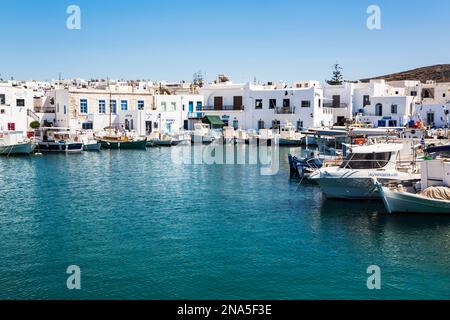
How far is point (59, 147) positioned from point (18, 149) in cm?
379

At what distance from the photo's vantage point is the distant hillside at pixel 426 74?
12228 centimetres

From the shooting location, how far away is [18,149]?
165 ft

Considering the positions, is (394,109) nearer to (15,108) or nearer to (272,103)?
(272,103)

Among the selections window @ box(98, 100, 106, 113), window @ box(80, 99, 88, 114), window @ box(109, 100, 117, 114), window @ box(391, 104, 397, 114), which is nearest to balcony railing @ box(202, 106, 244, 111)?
window @ box(109, 100, 117, 114)

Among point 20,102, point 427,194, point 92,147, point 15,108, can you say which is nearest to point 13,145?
point 92,147

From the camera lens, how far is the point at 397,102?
67250mm

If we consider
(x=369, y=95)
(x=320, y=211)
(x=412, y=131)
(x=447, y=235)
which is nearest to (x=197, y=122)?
(x=369, y=95)

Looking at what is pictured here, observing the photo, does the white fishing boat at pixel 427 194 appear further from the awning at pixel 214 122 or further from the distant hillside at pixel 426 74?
the distant hillside at pixel 426 74

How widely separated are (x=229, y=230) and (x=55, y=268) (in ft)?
22.5

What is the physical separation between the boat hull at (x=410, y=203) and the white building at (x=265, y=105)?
4332 centimetres

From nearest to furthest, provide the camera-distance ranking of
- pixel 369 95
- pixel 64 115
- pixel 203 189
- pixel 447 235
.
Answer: pixel 447 235, pixel 203 189, pixel 64 115, pixel 369 95

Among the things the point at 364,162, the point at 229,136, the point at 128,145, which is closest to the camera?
the point at 364,162

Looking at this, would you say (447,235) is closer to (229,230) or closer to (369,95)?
(229,230)
